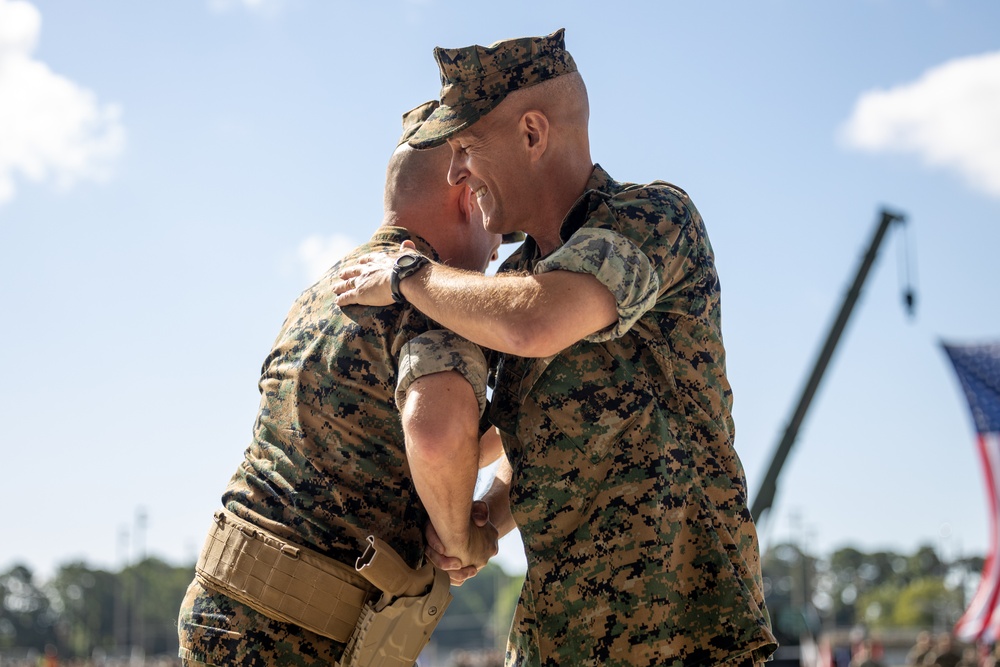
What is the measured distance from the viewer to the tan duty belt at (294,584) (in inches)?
143

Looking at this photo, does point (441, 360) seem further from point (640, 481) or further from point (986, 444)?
point (986, 444)

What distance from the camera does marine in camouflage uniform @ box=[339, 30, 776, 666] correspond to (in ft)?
10.4

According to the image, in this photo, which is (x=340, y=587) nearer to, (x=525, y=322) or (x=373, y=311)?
(x=373, y=311)

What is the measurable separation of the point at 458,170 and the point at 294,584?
1.36 m

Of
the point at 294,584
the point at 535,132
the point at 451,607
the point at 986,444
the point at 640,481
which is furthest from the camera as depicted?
the point at 451,607

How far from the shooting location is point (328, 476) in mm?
3750

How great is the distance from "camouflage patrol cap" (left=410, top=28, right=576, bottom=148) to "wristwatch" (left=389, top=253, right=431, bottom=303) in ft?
1.24

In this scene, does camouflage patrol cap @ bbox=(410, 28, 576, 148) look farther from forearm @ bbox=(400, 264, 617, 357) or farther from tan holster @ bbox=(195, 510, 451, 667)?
tan holster @ bbox=(195, 510, 451, 667)

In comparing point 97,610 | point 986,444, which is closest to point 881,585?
point 97,610

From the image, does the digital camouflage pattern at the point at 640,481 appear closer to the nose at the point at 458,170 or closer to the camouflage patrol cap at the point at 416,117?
the nose at the point at 458,170

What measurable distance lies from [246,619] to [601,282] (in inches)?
61.8

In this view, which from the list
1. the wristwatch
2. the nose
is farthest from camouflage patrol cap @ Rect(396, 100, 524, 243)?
the wristwatch

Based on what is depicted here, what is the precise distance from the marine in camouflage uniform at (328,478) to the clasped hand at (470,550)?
0.13 m

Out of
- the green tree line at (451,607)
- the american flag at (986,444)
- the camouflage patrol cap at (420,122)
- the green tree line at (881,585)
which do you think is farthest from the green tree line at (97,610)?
the camouflage patrol cap at (420,122)
